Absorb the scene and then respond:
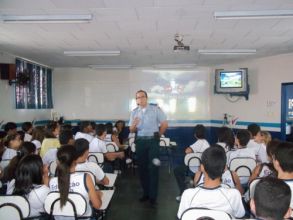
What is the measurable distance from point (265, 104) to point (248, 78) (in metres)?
0.92

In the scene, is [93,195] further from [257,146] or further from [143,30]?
[143,30]

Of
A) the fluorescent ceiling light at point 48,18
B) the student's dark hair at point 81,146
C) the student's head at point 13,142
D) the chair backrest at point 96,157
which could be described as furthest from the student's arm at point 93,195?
the fluorescent ceiling light at point 48,18

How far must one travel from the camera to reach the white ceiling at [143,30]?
3.95 metres

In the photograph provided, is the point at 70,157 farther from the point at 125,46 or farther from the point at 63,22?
the point at 125,46

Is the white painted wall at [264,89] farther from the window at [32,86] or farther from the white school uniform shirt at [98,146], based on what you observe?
the window at [32,86]

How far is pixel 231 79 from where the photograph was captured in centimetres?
888

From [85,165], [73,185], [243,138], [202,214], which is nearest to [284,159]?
[202,214]

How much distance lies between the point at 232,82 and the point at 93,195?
277 inches

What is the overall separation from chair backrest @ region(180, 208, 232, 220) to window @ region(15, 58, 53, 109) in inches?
253

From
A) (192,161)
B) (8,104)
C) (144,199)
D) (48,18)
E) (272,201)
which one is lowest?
(144,199)

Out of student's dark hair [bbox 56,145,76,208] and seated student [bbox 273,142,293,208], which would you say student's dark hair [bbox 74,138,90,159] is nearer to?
student's dark hair [bbox 56,145,76,208]

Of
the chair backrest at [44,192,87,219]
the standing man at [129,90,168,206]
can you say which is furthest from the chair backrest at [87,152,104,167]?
the chair backrest at [44,192,87,219]

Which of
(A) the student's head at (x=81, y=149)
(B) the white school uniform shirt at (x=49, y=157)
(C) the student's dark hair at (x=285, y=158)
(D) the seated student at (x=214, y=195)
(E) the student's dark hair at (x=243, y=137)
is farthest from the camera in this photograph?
(B) the white school uniform shirt at (x=49, y=157)

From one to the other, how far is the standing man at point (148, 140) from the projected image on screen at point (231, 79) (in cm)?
458
